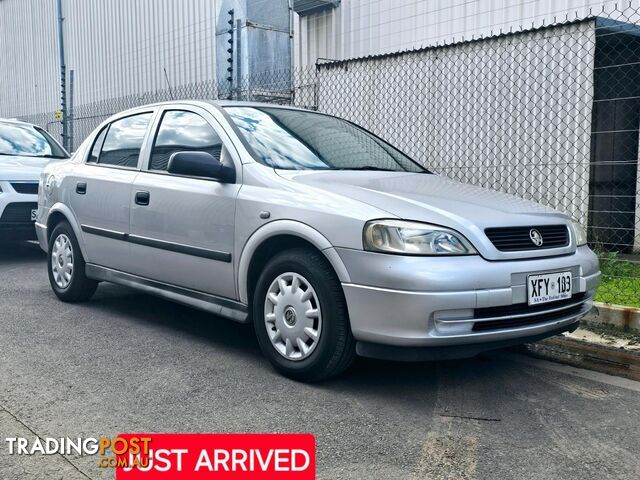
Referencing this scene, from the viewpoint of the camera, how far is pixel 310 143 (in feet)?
14.7

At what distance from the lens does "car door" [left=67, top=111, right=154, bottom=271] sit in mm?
5020

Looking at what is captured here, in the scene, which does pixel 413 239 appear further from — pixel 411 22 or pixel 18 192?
pixel 411 22

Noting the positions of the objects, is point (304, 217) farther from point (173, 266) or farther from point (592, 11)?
point (592, 11)

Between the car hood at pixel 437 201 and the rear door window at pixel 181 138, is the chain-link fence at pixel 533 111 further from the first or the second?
the rear door window at pixel 181 138

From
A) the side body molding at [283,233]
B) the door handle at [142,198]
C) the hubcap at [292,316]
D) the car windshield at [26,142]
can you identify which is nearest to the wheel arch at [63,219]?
the door handle at [142,198]

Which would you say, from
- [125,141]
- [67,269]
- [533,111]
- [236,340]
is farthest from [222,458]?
[533,111]

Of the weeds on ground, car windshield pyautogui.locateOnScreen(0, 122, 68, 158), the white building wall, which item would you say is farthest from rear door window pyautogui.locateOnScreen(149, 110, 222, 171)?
car windshield pyautogui.locateOnScreen(0, 122, 68, 158)

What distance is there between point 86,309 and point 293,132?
2.35m

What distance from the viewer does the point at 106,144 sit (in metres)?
5.53

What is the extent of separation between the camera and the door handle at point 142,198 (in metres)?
4.74

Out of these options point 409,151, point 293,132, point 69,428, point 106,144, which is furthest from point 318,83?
point 69,428

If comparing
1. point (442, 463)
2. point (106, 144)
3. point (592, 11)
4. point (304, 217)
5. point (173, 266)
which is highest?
point (592, 11)

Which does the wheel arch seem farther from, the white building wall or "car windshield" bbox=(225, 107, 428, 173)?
the white building wall

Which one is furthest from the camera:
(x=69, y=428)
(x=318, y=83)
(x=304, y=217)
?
(x=318, y=83)
